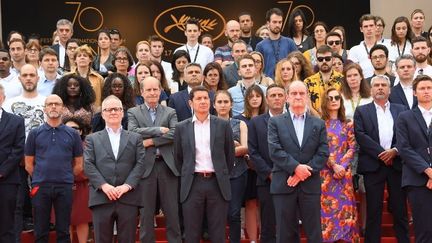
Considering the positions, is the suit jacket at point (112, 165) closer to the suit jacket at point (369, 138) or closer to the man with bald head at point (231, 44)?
the suit jacket at point (369, 138)

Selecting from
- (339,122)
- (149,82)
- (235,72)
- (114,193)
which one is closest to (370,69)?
(235,72)

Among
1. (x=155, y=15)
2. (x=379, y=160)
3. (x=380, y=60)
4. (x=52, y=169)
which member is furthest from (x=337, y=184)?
(x=155, y=15)

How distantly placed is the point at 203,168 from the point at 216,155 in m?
0.18

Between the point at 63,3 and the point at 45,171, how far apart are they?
7.63 m

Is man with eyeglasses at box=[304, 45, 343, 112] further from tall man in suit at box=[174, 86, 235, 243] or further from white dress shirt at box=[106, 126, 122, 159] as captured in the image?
white dress shirt at box=[106, 126, 122, 159]

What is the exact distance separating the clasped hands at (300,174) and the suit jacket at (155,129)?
4.04 feet

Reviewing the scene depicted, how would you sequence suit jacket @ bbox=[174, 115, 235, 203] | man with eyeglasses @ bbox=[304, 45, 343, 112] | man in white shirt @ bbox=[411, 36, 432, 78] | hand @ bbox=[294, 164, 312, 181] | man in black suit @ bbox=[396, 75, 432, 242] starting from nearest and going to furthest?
1. hand @ bbox=[294, 164, 312, 181]
2. man in black suit @ bbox=[396, 75, 432, 242]
3. suit jacket @ bbox=[174, 115, 235, 203]
4. man with eyeglasses @ bbox=[304, 45, 343, 112]
5. man in white shirt @ bbox=[411, 36, 432, 78]

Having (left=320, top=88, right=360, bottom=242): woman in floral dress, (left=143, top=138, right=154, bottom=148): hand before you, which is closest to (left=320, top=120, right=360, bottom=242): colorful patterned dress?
(left=320, top=88, right=360, bottom=242): woman in floral dress

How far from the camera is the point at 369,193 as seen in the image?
343 inches

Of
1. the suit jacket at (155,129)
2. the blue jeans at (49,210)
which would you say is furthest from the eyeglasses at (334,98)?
the blue jeans at (49,210)

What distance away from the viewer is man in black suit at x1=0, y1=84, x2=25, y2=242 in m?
8.12

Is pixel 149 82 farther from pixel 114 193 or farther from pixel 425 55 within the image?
pixel 425 55

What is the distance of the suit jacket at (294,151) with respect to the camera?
25.9ft

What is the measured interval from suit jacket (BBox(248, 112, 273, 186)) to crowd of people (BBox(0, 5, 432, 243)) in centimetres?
1
